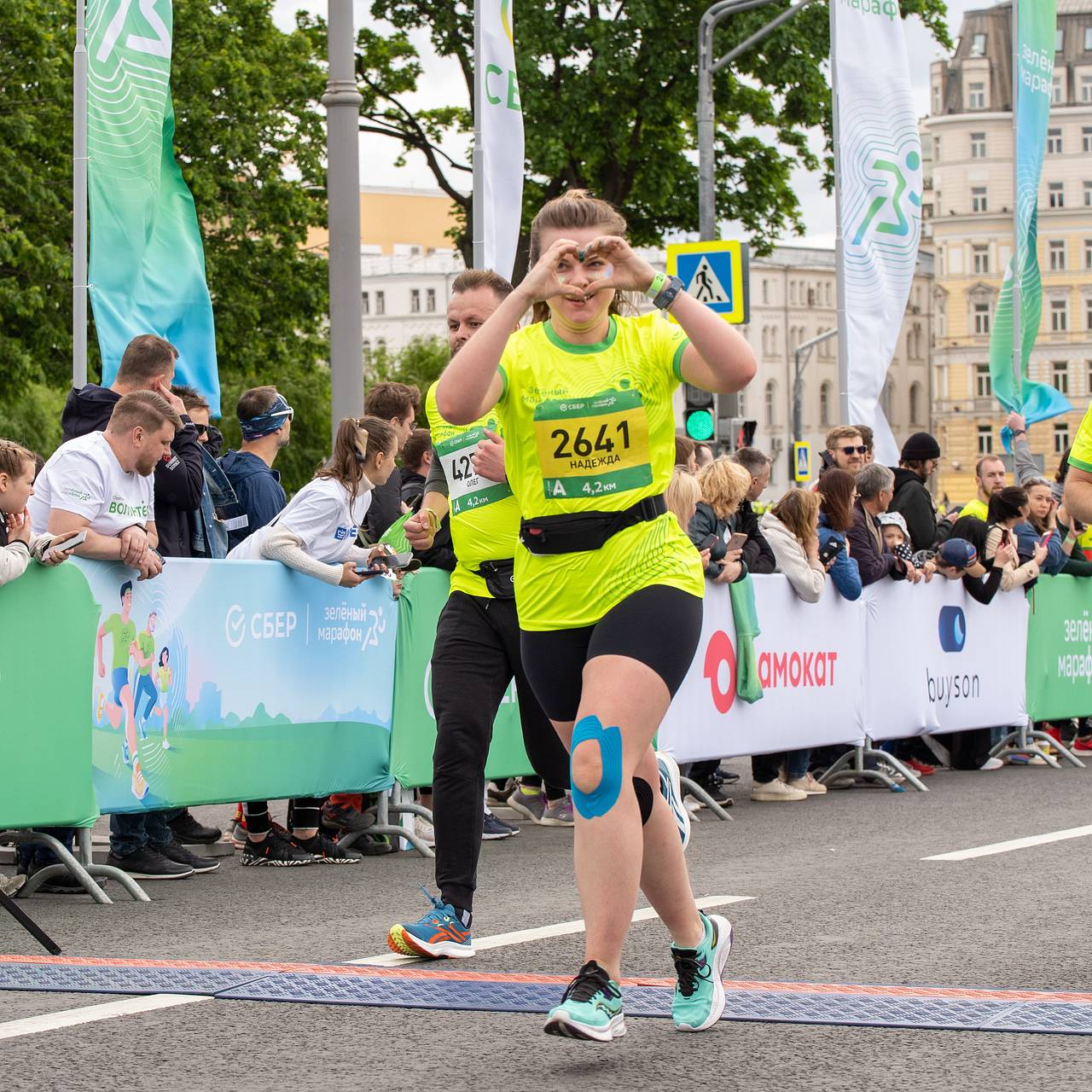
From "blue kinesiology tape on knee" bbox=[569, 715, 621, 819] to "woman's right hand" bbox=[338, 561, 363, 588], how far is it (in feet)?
13.7

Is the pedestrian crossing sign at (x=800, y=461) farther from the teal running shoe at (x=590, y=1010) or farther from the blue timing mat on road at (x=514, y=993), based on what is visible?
the teal running shoe at (x=590, y=1010)

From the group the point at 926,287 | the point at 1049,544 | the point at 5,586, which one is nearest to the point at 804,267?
the point at 926,287

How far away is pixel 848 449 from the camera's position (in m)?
13.3

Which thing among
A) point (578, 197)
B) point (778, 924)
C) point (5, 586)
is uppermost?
point (578, 197)

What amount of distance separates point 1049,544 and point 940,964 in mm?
9076

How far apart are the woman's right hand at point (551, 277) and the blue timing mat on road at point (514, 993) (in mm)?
1746

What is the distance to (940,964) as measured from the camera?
610 centimetres

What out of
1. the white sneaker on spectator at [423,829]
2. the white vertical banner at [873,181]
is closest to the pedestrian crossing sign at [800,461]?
the white vertical banner at [873,181]

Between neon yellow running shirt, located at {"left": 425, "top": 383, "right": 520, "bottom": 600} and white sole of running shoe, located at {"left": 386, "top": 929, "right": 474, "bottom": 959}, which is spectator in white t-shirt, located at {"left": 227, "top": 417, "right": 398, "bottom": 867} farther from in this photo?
white sole of running shoe, located at {"left": 386, "top": 929, "right": 474, "bottom": 959}

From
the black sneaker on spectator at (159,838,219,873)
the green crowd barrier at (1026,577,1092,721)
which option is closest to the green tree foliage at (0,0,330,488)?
the green crowd barrier at (1026,577,1092,721)

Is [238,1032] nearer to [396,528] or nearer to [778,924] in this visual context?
[778,924]

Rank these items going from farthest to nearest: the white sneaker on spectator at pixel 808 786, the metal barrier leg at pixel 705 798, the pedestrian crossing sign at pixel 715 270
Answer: the pedestrian crossing sign at pixel 715 270, the white sneaker on spectator at pixel 808 786, the metal barrier leg at pixel 705 798

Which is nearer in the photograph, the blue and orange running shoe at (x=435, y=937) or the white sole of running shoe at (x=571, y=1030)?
the white sole of running shoe at (x=571, y=1030)

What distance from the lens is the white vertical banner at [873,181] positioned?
1742cm
